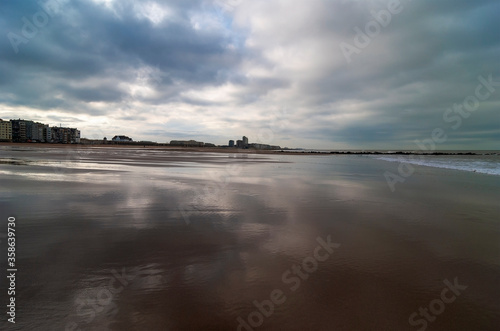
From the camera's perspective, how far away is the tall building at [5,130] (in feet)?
505

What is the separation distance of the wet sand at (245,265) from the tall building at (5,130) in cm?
20908

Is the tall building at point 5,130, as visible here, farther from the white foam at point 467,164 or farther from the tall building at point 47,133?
the white foam at point 467,164

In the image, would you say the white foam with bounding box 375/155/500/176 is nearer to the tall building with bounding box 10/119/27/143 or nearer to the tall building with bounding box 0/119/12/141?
the tall building with bounding box 0/119/12/141

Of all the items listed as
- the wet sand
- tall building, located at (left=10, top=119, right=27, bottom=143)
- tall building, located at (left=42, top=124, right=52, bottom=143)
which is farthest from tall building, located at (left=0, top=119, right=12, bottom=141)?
the wet sand

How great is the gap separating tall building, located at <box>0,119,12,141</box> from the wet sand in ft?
686

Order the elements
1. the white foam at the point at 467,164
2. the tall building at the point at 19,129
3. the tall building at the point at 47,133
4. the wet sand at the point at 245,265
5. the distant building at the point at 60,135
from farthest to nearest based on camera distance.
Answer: the distant building at the point at 60,135
the tall building at the point at 47,133
the tall building at the point at 19,129
the white foam at the point at 467,164
the wet sand at the point at 245,265

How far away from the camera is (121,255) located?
4.40 m

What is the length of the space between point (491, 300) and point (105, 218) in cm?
792

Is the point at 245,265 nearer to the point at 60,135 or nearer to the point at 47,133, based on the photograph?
the point at 47,133

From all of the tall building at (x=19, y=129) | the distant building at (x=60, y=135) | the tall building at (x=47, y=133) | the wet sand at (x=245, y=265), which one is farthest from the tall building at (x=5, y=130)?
the wet sand at (x=245, y=265)

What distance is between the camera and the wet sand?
2967 mm

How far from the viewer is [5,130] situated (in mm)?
156125

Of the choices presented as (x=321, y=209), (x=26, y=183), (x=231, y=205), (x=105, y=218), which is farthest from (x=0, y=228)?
(x=321, y=209)

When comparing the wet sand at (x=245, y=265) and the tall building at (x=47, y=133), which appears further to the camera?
the tall building at (x=47, y=133)
